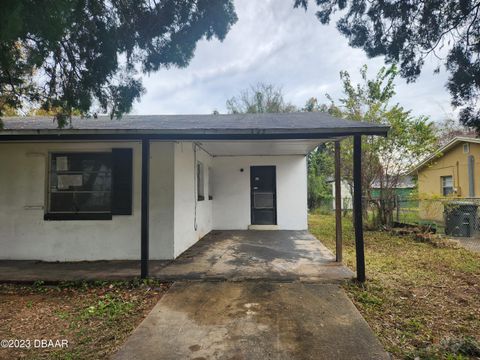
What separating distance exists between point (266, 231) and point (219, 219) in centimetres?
170

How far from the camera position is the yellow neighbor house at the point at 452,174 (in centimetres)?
1062

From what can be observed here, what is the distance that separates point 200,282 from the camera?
4398mm

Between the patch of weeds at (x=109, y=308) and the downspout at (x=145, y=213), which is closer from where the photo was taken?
the patch of weeds at (x=109, y=308)

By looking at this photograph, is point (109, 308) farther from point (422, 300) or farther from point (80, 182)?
point (422, 300)

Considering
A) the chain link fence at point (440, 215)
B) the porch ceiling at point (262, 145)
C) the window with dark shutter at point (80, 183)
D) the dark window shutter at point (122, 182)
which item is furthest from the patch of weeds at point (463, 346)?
the window with dark shutter at point (80, 183)

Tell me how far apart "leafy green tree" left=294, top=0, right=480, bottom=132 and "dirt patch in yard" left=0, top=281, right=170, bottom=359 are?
14.7ft

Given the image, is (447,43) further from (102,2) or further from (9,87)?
(9,87)

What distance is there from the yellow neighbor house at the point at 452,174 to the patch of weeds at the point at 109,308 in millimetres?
9655

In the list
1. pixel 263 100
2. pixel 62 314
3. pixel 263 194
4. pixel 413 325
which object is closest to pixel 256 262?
pixel 413 325

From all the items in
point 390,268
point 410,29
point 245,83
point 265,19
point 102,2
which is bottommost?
point 390,268

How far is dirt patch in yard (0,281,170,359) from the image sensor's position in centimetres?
273

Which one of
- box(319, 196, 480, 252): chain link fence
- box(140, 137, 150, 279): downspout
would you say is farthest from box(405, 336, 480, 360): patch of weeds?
box(319, 196, 480, 252): chain link fence

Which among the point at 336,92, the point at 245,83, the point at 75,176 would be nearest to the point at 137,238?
the point at 75,176

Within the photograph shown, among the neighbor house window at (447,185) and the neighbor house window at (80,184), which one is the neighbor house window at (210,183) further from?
the neighbor house window at (447,185)
